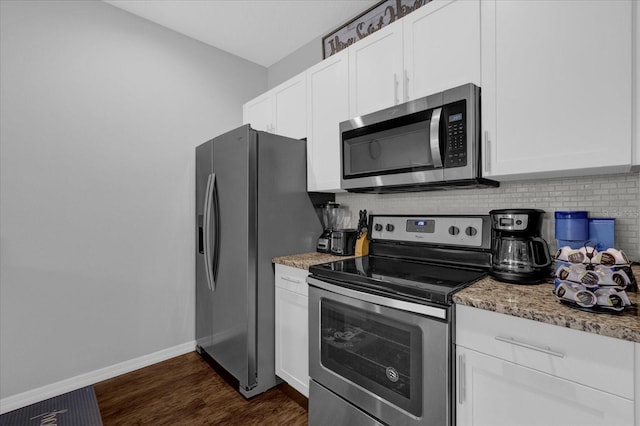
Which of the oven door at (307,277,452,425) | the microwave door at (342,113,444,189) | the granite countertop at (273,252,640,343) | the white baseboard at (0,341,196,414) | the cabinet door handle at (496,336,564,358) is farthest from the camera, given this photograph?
the white baseboard at (0,341,196,414)

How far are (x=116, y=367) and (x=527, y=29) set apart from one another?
324 centimetres

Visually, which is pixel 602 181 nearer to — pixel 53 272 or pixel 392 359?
pixel 392 359

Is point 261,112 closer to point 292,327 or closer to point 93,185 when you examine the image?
point 93,185

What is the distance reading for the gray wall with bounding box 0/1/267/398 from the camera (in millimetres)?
1972

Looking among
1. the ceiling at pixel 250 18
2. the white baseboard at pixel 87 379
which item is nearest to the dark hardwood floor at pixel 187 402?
the white baseboard at pixel 87 379

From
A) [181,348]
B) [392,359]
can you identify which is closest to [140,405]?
[181,348]

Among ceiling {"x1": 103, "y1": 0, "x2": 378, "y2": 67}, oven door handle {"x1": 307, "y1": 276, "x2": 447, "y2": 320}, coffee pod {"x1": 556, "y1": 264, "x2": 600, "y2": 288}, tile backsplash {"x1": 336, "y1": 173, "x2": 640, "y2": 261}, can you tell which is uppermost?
ceiling {"x1": 103, "y1": 0, "x2": 378, "y2": 67}

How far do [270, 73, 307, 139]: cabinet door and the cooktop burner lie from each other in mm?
884

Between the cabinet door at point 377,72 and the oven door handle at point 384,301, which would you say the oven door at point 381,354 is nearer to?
the oven door handle at point 384,301

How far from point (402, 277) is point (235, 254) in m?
1.13

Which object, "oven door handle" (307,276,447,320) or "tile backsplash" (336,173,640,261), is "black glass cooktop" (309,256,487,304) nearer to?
"oven door handle" (307,276,447,320)

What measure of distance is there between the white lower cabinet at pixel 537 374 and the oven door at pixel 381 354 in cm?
8

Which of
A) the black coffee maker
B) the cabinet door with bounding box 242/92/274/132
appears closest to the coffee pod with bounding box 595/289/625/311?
the black coffee maker

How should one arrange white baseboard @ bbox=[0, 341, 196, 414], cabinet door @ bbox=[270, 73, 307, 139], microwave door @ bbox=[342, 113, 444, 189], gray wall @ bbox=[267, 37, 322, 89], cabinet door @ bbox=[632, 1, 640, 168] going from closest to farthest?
cabinet door @ bbox=[632, 1, 640, 168] < microwave door @ bbox=[342, 113, 444, 189] < white baseboard @ bbox=[0, 341, 196, 414] < cabinet door @ bbox=[270, 73, 307, 139] < gray wall @ bbox=[267, 37, 322, 89]
